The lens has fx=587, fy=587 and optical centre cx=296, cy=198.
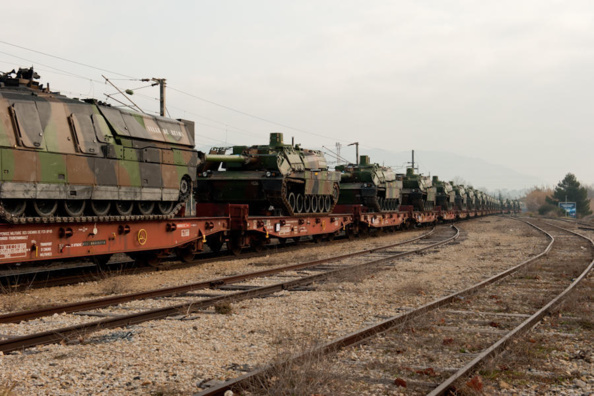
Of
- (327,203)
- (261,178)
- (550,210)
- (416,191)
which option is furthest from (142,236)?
(550,210)

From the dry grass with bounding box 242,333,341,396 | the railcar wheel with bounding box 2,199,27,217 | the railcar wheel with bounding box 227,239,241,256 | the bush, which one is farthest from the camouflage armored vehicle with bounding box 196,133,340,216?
the bush

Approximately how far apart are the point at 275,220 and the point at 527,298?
9463mm

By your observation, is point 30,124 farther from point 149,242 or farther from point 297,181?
point 297,181

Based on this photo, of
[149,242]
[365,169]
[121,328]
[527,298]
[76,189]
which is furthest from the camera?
[365,169]

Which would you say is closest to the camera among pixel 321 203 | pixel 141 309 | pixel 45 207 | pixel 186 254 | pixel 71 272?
pixel 141 309

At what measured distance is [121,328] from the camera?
7383mm

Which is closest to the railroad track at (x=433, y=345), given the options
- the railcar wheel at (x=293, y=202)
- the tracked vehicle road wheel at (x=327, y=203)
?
the railcar wheel at (x=293, y=202)

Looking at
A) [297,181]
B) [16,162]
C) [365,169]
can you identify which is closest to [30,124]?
[16,162]

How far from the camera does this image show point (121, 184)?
486 inches

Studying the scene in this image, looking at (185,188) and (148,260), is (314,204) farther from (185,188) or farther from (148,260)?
(148,260)

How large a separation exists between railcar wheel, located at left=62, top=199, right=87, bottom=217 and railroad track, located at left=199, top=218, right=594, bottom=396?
22.3ft

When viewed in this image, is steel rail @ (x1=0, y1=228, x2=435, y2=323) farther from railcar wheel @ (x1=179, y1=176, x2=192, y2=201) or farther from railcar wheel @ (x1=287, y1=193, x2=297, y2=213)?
railcar wheel @ (x1=287, y1=193, x2=297, y2=213)

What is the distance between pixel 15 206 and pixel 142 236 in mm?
2998

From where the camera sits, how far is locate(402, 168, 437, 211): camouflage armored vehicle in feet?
131
